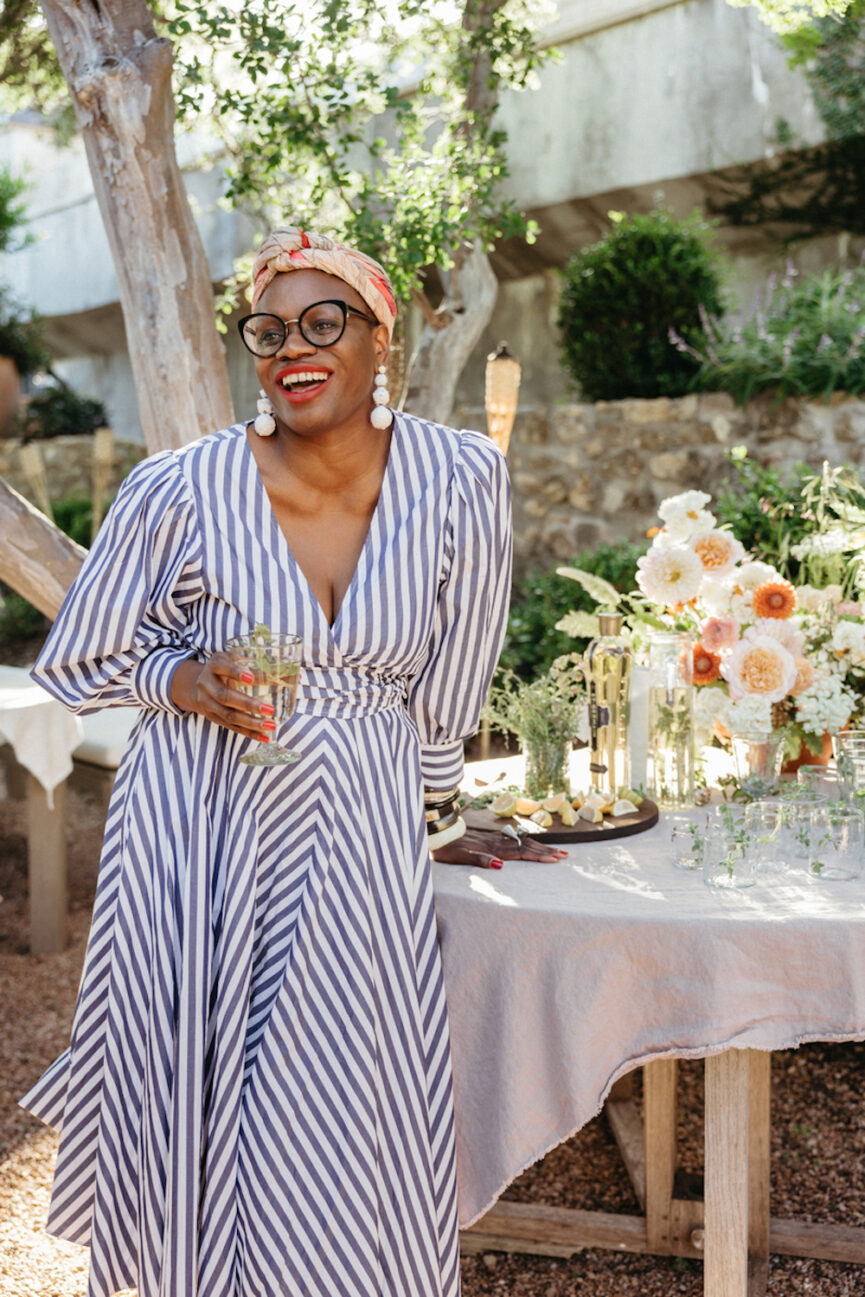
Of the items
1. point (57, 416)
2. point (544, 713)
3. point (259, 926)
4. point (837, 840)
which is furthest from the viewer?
point (57, 416)

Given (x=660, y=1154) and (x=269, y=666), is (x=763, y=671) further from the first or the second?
(x=269, y=666)

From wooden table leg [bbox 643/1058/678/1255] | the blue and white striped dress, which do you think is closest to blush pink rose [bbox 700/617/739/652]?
the blue and white striped dress

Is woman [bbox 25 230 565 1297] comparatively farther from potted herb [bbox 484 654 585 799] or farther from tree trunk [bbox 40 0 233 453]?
tree trunk [bbox 40 0 233 453]

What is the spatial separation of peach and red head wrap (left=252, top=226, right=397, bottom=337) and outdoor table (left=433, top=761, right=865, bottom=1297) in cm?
95

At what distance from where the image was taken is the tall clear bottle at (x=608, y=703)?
2312 mm

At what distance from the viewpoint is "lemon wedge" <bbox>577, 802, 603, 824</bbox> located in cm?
219

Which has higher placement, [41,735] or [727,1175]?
[41,735]

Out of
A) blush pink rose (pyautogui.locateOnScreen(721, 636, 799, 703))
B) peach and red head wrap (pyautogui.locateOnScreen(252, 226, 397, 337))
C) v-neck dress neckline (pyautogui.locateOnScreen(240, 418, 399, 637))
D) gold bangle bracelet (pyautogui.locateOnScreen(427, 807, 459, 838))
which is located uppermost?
peach and red head wrap (pyautogui.locateOnScreen(252, 226, 397, 337))

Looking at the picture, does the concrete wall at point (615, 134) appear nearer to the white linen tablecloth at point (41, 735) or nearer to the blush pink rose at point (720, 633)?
the white linen tablecloth at point (41, 735)

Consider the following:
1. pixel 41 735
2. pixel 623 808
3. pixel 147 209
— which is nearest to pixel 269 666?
pixel 623 808

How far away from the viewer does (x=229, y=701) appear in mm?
1652

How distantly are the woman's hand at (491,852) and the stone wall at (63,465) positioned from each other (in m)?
8.12

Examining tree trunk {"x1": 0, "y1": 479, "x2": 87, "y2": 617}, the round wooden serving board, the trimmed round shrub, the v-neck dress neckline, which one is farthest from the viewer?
the trimmed round shrub

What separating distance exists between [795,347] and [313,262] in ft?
15.9
